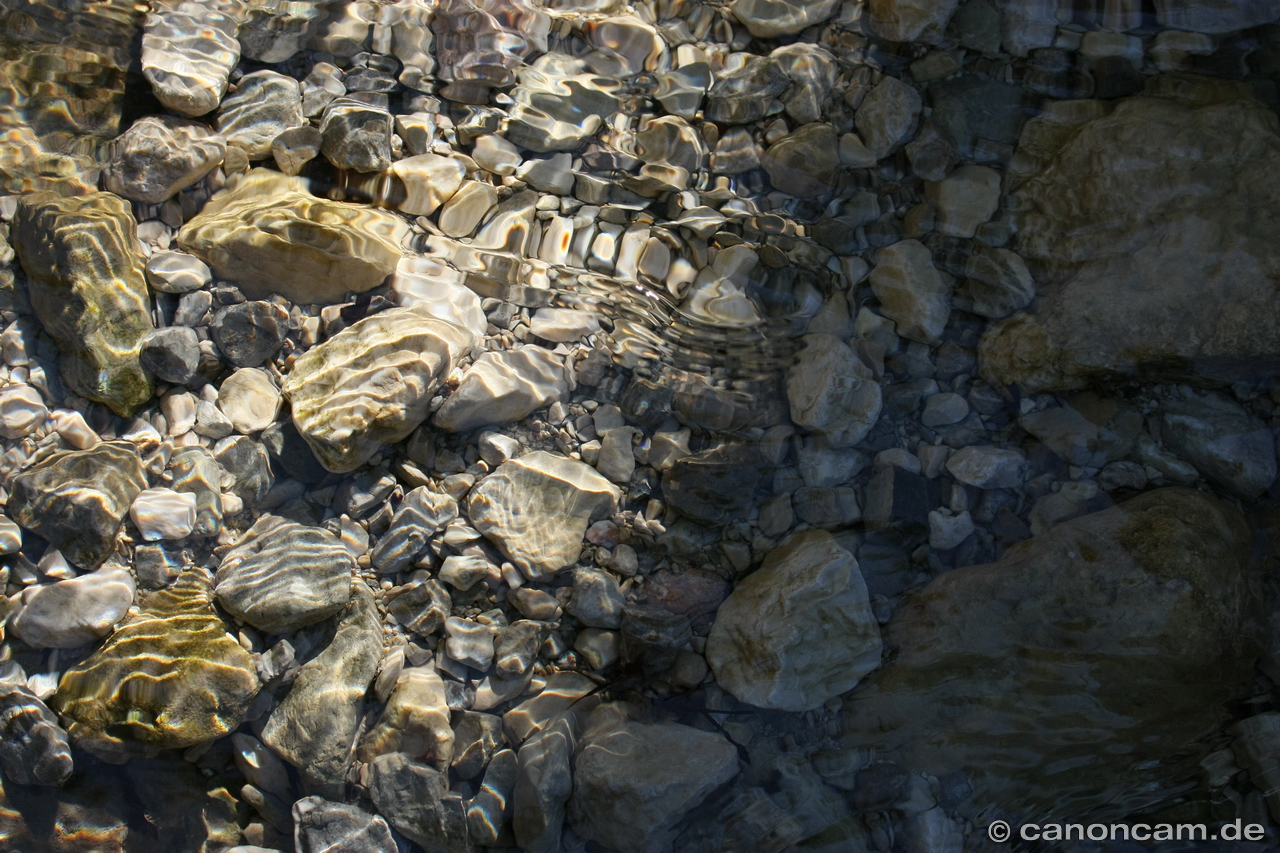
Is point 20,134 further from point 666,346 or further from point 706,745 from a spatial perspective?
point 706,745

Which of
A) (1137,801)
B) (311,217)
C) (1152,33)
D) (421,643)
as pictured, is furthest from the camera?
(1152,33)

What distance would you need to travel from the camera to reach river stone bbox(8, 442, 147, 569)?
2.43m

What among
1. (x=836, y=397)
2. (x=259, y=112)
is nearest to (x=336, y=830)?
(x=836, y=397)

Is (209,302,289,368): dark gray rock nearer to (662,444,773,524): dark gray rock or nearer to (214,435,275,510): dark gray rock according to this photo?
(214,435,275,510): dark gray rock

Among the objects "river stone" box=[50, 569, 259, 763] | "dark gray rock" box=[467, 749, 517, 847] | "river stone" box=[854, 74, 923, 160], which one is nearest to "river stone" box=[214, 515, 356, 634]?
"river stone" box=[50, 569, 259, 763]

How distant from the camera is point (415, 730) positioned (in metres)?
2.44

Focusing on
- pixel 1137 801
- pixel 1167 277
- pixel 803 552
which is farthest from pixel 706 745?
pixel 1167 277

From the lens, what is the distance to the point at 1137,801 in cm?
235

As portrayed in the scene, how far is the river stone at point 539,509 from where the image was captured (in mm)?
2635

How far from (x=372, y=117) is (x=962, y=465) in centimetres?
266

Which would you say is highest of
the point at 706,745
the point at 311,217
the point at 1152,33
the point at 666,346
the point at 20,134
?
the point at 1152,33

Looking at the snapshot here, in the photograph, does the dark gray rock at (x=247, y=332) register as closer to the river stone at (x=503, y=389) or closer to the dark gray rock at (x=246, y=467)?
the dark gray rock at (x=246, y=467)

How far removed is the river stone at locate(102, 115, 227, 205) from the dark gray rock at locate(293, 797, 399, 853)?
7.53ft

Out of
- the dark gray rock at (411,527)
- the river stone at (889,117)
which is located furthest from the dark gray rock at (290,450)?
the river stone at (889,117)
